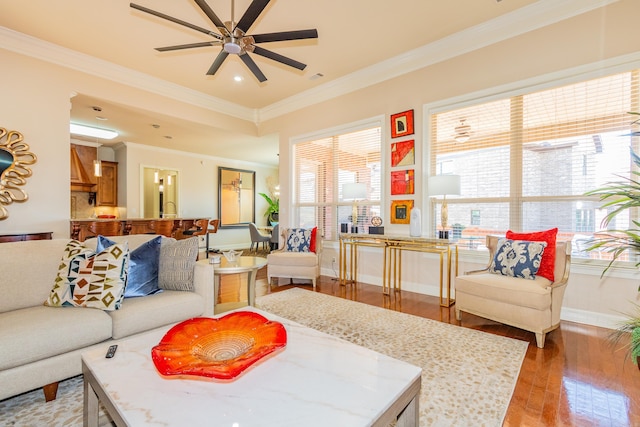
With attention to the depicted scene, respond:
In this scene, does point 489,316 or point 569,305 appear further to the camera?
point 569,305

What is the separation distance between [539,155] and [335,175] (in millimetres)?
2812

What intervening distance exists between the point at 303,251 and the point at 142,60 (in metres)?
3.54

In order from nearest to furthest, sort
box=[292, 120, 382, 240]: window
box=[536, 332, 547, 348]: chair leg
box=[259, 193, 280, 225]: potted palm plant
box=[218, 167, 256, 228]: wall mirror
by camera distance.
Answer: box=[536, 332, 547, 348]: chair leg < box=[292, 120, 382, 240]: window < box=[218, 167, 256, 228]: wall mirror < box=[259, 193, 280, 225]: potted palm plant

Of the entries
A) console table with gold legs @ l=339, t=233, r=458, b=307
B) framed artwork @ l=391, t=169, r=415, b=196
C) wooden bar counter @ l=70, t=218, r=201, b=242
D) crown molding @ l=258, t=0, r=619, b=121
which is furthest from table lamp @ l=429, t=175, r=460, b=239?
wooden bar counter @ l=70, t=218, r=201, b=242

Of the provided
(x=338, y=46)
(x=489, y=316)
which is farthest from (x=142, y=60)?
(x=489, y=316)

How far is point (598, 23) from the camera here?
277 centimetres

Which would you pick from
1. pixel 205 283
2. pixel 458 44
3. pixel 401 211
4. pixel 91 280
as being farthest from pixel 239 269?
pixel 458 44

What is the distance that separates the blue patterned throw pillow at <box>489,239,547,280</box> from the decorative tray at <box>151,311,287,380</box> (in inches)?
91.6

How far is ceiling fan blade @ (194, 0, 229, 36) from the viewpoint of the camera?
2.14 metres

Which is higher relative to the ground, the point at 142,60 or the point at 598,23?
the point at 142,60

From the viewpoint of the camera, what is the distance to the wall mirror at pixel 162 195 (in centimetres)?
773

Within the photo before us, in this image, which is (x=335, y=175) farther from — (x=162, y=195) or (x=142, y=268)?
(x=162, y=195)

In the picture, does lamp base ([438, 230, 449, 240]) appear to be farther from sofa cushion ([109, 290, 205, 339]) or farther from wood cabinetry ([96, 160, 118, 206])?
wood cabinetry ([96, 160, 118, 206])

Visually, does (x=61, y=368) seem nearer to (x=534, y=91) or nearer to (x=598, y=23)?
(x=534, y=91)
